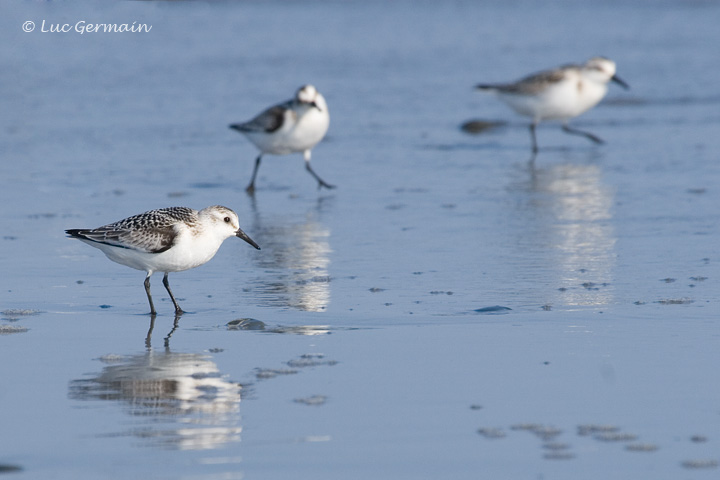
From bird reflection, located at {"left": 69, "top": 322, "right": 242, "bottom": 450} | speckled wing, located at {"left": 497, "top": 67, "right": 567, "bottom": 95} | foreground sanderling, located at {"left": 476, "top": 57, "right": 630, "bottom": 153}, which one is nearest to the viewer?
bird reflection, located at {"left": 69, "top": 322, "right": 242, "bottom": 450}

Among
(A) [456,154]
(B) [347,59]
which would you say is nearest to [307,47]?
(B) [347,59]

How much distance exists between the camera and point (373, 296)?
7867 mm

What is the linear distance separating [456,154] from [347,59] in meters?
11.0

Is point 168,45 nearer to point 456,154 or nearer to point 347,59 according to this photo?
point 347,59

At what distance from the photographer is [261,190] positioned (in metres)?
13.1

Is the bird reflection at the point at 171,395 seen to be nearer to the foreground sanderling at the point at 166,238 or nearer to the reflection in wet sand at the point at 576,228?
the foreground sanderling at the point at 166,238

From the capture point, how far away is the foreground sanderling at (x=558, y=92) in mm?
16547

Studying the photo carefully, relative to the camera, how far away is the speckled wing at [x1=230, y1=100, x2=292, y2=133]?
13602 millimetres

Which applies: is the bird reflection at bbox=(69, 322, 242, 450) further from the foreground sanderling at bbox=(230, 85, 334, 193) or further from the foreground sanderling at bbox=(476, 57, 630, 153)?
the foreground sanderling at bbox=(476, 57, 630, 153)

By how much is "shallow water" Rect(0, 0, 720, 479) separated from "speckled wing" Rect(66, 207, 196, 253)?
464mm

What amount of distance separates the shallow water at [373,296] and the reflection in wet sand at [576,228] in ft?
0.14

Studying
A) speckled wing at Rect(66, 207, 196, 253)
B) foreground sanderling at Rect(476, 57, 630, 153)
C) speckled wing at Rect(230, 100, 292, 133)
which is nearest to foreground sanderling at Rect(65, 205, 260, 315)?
speckled wing at Rect(66, 207, 196, 253)

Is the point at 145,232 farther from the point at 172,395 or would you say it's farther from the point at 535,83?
the point at 535,83
